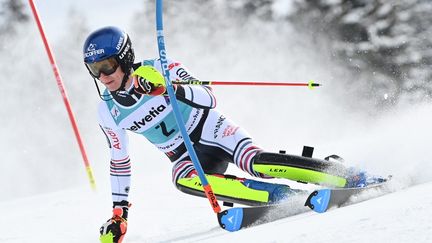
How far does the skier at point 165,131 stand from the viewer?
4.12 metres

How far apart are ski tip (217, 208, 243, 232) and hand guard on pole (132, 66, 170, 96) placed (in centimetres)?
85

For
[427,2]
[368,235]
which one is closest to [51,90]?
[427,2]

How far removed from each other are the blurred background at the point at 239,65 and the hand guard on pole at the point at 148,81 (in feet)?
28.1

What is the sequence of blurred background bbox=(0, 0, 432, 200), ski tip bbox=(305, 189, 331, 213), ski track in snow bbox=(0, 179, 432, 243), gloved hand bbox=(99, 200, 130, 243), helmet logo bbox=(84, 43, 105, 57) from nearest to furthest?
ski track in snow bbox=(0, 179, 432, 243), ski tip bbox=(305, 189, 331, 213), helmet logo bbox=(84, 43, 105, 57), gloved hand bbox=(99, 200, 130, 243), blurred background bbox=(0, 0, 432, 200)

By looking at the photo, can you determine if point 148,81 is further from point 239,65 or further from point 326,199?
point 239,65

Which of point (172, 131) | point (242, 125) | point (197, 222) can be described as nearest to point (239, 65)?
point (242, 125)

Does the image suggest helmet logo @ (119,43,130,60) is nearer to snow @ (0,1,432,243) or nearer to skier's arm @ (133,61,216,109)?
skier's arm @ (133,61,216,109)

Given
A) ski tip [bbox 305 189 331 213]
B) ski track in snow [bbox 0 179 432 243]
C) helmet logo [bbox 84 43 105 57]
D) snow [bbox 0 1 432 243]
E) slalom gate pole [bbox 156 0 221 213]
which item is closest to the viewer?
ski track in snow [bbox 0 179 432 243]

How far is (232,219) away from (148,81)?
96 cm

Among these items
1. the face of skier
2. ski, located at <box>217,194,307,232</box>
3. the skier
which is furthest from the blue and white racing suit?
ski, located at <box>217,194,307,232</box>

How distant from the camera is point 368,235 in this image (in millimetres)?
2543

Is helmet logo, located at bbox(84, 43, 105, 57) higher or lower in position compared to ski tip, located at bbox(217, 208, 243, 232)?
higher

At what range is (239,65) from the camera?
1922 cm

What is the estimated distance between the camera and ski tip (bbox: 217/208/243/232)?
378 centimetres
